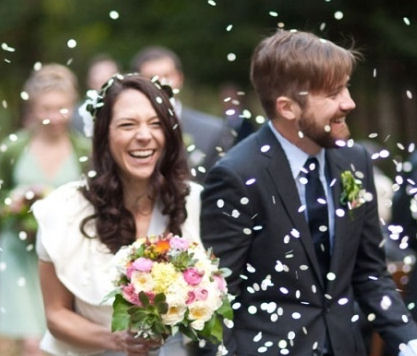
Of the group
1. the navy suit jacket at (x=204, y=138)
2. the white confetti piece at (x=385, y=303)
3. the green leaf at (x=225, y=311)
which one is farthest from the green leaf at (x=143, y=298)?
the navy suit jacket at (x=204, y=138)

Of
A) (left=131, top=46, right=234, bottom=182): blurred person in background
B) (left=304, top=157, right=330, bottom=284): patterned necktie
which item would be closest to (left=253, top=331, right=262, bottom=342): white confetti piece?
(left=304, top=157, right=330, bottom=284): patterned necktie

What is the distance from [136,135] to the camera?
7.26 metres

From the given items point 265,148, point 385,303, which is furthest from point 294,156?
point 385,303

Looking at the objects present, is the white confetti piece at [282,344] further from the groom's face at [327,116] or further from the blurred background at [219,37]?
the blurred background at [219,37]

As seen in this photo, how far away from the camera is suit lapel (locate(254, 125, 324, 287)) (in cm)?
710

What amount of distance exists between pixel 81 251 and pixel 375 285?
140cm

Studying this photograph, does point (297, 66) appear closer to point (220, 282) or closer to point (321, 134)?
point (321, 134)

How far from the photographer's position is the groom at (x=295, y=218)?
7.10 m

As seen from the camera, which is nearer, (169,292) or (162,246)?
(169,292)

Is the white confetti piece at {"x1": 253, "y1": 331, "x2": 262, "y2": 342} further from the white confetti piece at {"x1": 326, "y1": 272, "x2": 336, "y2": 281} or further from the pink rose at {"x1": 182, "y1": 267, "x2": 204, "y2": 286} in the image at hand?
the pink rose at {"x1": 182, "y1": 267, "x2": 204, "y2": 286}

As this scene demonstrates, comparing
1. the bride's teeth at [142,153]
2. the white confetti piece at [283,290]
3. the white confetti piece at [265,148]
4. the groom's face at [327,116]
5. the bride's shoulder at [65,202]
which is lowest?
the white confetti piece at [283,290]

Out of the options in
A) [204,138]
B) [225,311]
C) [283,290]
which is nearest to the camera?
[225,311]

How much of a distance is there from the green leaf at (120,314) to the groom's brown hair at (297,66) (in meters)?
1.21

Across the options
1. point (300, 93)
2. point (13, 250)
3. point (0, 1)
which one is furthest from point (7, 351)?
point (0, 1)
